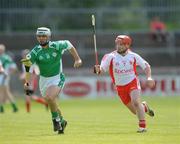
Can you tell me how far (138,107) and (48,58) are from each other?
90.6 inches

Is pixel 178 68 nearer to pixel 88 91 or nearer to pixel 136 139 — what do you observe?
pixel 88 91

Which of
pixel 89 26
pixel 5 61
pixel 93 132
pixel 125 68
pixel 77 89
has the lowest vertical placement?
pixel 77 89

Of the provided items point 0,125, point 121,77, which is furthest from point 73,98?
point 121,77

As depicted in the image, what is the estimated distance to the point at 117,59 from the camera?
18984mm

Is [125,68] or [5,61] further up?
[125,68]

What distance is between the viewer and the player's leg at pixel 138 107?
60.2ft

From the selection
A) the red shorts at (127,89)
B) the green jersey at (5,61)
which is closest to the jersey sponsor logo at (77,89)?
the green jersey at (5,61)

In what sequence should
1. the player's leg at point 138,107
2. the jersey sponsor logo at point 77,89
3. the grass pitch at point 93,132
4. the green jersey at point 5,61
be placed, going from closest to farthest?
the grass pitch at point 93,132, the player's leg at point 138,107, the green jersey at point 5,61, the jersey sponsor logo at point 77,89

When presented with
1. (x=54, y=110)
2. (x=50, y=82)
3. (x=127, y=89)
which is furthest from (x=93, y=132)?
(x=50, y=82)

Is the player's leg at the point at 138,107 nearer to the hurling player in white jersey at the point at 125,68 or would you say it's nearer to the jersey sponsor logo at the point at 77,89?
the hurling player in white jersey at the point at 125,68

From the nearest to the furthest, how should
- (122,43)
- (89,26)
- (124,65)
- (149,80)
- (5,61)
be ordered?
(149,80) < (122,43) < (124,65) < (5,61) < (89,26)

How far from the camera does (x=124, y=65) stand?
18938 mm

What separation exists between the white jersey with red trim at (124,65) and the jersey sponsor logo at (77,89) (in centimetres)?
2193

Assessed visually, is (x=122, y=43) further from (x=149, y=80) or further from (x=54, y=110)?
(x=54, y=110)
